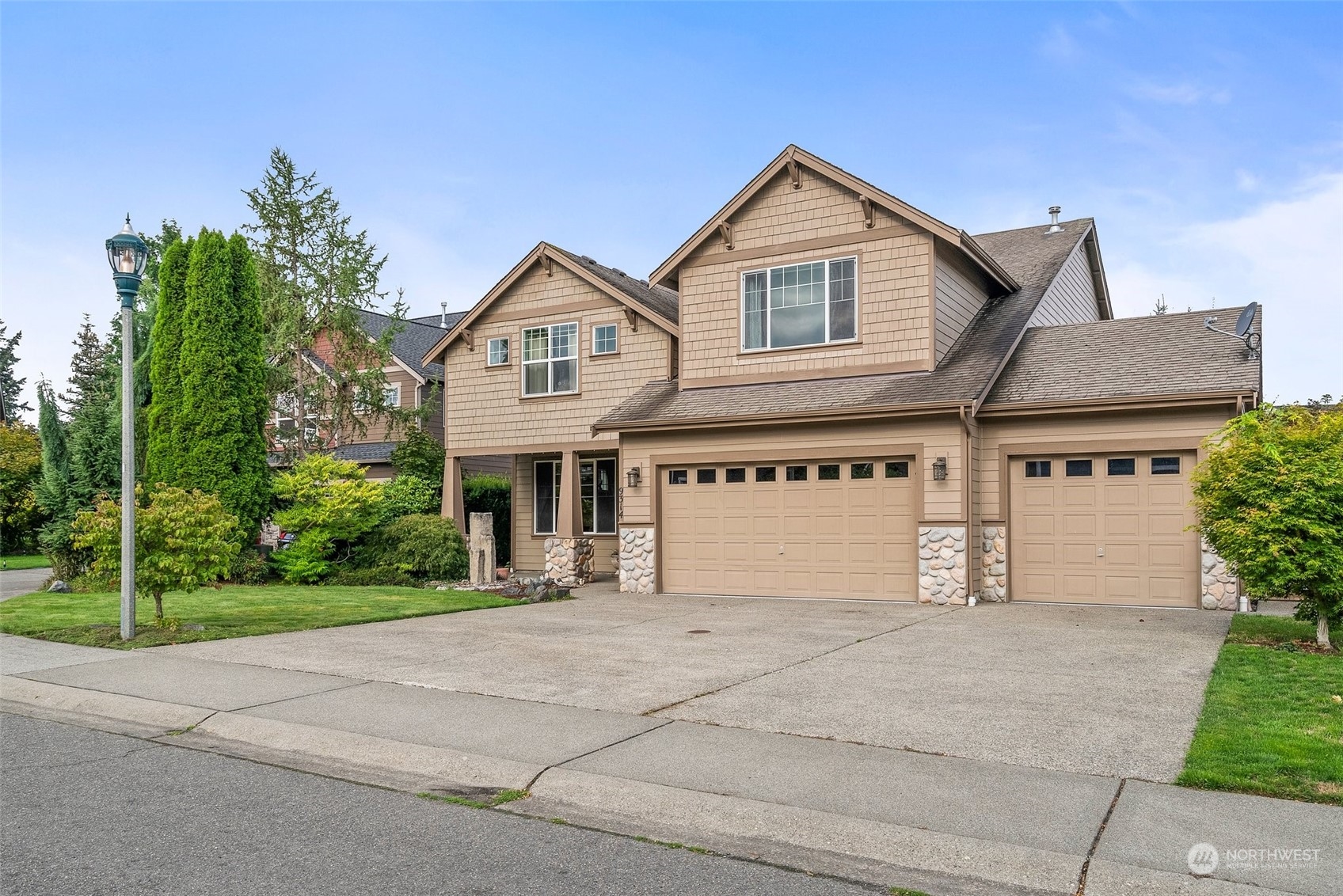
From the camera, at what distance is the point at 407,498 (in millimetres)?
22031

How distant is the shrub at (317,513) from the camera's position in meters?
19.1

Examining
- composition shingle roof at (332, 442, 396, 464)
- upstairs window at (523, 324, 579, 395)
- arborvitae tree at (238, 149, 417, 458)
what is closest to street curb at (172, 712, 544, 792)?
upstairs window at (523, 324, 579, 395)

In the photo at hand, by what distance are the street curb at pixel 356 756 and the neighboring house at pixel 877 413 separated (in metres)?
9.86

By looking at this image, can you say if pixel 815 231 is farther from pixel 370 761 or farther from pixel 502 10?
pixel 370 761

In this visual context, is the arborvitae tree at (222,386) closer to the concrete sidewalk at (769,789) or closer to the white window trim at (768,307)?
the white window trim at (768,307)

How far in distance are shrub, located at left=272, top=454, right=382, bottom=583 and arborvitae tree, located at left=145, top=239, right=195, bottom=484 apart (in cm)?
211

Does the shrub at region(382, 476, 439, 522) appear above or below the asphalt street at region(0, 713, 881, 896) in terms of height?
above

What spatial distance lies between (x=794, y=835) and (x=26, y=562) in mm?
31037

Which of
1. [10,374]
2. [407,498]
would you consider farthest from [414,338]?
[10,374]

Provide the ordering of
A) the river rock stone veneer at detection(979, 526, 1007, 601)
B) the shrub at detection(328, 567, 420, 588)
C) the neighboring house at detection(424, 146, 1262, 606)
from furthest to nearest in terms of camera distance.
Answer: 1. the shrub at detection(328, 567, 420, 588)
2. the river rock stone veneer at detection(979, 526, 1007, 601)
3. the neighboring house at detection(424, 146, 1262, 606)

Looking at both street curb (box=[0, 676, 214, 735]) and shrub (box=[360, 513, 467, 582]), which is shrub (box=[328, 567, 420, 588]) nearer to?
shrub (box=[360, 513, 467, 582])

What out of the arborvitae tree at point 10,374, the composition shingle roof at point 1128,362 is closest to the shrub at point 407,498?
the composition shingle roof at point 1128,362

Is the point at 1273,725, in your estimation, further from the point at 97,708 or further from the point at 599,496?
the point at 599,496

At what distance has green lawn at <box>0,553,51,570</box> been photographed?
84.9 ft
